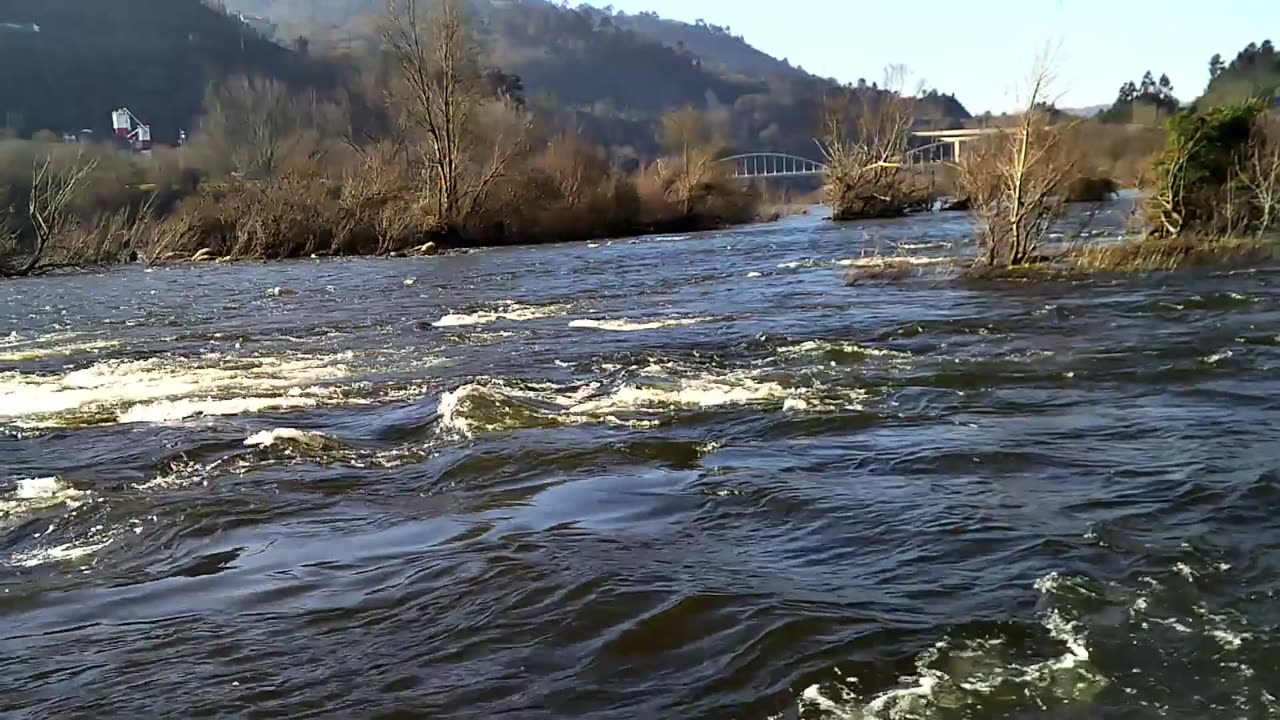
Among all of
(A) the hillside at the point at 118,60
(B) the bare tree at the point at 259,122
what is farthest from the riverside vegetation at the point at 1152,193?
(A) the hillside at the point at 118,60

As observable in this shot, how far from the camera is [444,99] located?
56969 mm

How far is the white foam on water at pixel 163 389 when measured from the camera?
47.5 feet

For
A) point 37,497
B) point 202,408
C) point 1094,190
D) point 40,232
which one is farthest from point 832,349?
point 1094,190

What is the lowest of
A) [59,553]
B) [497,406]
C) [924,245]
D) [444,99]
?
[59,553]

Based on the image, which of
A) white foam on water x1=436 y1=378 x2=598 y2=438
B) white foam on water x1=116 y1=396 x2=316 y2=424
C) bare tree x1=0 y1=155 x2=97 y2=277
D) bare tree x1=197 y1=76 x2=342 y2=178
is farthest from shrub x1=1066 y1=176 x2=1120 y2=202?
bare tree x1=197 y1=76 x2=342 y2=178

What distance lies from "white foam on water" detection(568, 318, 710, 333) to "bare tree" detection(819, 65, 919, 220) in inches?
1563

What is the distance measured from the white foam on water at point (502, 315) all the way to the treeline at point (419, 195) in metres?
26.3

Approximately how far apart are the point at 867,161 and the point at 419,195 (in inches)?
973

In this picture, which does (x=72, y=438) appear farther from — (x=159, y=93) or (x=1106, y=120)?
(x=159, y=93)

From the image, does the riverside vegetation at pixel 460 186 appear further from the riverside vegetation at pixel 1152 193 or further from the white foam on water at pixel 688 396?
the white foam on water at pixel 688 396

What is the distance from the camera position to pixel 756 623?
6.71m

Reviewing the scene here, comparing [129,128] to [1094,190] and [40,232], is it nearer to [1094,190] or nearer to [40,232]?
[40,232]

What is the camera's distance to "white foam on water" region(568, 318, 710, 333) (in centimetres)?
2152

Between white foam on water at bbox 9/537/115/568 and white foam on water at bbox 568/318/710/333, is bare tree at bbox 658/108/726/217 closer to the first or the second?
white foam on water at bbox 568/318/710/333
